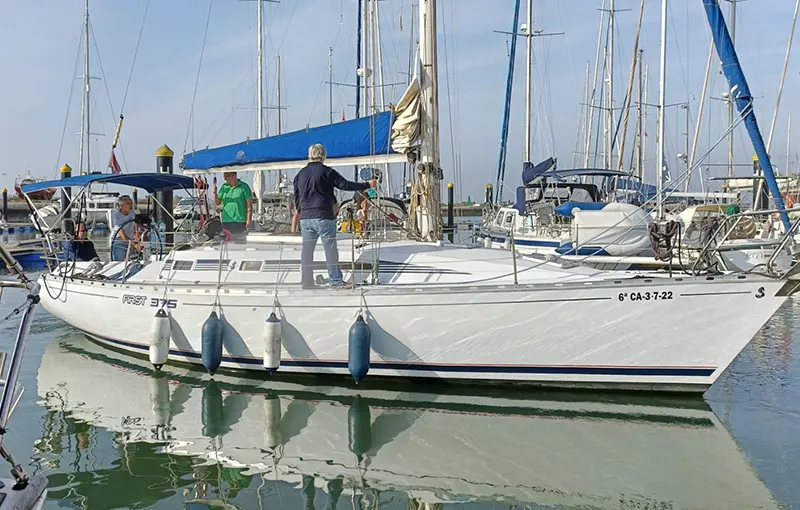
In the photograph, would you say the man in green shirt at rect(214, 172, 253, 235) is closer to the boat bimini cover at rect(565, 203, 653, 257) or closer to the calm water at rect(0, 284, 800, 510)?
the calm water at rect(0, 284, 800, 510)

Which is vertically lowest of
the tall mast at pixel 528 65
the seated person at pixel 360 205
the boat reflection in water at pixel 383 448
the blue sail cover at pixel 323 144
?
the boat reflection in water at pixel 383 448

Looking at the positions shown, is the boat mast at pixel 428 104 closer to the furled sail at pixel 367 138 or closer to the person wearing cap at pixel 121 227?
the furled sail at pixel 367 138

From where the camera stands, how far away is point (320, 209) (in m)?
7.55

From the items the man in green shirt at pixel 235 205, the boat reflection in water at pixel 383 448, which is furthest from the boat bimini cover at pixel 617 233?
the man in green shirt at pixel 235 205

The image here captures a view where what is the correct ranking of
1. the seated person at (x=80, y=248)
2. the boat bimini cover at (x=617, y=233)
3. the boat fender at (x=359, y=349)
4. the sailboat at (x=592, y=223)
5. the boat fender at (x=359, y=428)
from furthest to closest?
the sailboat at (x=592, y=223)
the boat bimini cover at (x=617, y=233)
the seated person at (x=80, y=248)
the boat fender at (x=359, y=349)
the boat fender at (x=359, y=428)

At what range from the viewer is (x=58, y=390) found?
7.89 m

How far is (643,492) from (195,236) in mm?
6544

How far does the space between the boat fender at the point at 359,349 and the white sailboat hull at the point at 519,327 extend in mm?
217

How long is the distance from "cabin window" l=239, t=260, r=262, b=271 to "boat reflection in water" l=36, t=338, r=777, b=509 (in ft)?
4.19

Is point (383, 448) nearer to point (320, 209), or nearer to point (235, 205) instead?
point (320, 209)

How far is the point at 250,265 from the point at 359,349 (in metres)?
1.95

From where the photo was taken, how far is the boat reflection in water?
16.4ft

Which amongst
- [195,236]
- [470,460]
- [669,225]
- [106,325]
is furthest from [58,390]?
[669,225]

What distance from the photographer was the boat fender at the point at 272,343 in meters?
7.27
